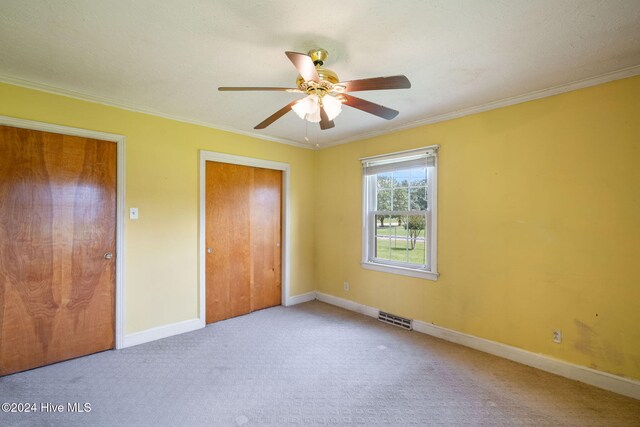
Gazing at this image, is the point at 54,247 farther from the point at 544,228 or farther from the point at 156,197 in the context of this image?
the point at 544,228

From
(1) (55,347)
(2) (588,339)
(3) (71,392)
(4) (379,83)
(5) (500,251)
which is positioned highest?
(4) (379,83)

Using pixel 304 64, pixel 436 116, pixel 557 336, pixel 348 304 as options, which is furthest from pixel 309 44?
pixel 348 304

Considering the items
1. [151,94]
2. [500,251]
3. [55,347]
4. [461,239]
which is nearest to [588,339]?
[500,251]

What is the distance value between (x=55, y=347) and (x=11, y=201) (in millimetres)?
1318

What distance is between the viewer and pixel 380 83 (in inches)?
63.1

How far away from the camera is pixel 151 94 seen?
264 cm

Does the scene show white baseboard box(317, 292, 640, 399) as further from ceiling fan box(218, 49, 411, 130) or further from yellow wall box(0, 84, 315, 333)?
yellow wall box(0, 84, 315, 333)

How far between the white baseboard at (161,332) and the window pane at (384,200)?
2.64 metres

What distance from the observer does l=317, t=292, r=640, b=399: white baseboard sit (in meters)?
2.15

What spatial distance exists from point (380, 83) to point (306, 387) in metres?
2.23

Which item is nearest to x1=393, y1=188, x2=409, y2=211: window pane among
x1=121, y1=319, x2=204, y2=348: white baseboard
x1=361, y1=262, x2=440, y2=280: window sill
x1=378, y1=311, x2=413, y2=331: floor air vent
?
x1=361, y1=262, x2=440, y2=280: window sill

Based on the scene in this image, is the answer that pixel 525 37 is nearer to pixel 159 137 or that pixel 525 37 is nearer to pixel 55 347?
pixel 159 137

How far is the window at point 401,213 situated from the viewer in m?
3.29

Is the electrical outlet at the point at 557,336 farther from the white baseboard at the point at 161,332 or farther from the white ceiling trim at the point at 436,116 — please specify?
the white baseboard at the point at 161,332
